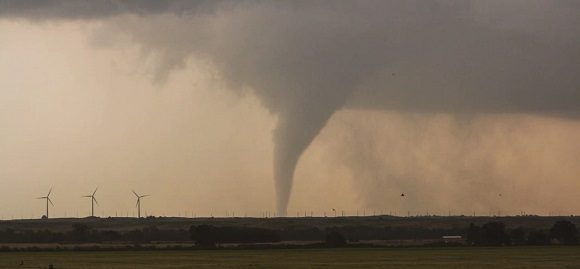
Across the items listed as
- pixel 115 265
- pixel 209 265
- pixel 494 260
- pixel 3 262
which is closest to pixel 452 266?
pixel 494 260

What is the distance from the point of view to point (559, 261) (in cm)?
13675

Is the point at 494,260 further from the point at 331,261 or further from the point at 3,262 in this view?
the point at 3,262

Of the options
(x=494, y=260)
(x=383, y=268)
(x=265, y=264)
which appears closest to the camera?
(x=383, y=268)

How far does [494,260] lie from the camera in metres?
140

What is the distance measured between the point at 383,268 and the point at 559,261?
27.2 meters

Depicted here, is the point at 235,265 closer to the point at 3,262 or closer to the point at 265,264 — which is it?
the point at 265,264

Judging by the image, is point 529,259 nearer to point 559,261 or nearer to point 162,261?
point 559,261

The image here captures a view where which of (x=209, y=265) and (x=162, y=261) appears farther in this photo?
(x=162, y=261)

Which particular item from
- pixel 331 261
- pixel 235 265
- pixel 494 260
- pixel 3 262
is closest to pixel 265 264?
pixel 235 265

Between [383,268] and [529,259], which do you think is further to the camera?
[529,259]

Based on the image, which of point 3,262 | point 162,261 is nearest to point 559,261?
point 162,261

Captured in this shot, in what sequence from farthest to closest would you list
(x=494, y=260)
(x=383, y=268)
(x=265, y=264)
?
(x=494, y=260), (x=265, y=264), (x=383, y=268)

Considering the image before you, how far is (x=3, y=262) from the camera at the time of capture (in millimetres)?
149000

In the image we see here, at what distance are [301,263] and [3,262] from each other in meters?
43.1
